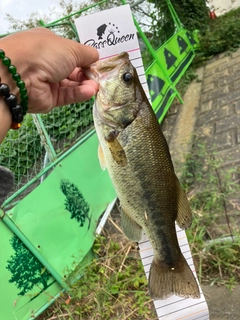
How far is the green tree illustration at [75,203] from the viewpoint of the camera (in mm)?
3297

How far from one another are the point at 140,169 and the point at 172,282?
0.63m

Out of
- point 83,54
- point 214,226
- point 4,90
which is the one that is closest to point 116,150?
point 83,54

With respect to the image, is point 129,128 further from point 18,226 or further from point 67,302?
point 67,302

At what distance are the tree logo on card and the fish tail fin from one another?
1172mm

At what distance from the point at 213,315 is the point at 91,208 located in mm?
1493

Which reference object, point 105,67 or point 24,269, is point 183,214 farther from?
point 24,269

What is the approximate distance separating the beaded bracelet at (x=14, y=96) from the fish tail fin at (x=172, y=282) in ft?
3.44

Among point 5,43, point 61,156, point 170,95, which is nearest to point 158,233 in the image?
point 5,43

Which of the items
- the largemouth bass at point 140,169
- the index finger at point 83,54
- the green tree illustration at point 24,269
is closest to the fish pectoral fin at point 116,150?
the largemouth bass at point 140,169

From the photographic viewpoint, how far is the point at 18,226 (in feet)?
9.50

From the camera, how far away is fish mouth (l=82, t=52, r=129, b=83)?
5.58 feet

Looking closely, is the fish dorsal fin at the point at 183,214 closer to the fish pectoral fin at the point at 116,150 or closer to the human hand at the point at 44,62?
the fish pectoral fin at the point at 116,150

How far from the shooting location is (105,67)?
5.65 ft

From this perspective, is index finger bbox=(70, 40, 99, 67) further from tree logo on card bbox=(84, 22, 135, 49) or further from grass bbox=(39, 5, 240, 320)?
grass bbox=(39, 5, 240, 320)
